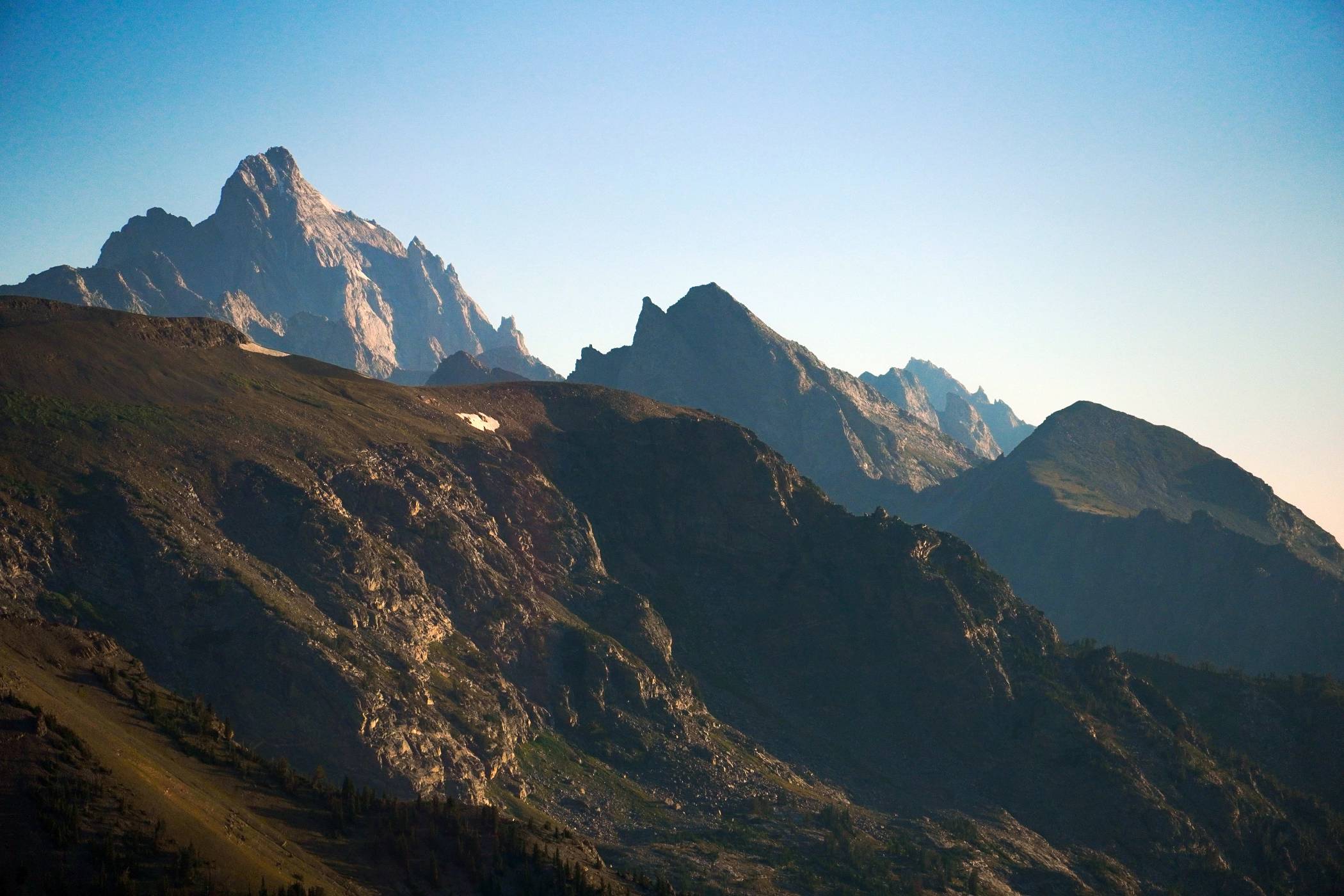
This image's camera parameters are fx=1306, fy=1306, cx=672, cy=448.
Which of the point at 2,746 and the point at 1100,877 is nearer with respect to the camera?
the point at 2,746

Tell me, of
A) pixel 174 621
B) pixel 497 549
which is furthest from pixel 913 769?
pixel 174 621

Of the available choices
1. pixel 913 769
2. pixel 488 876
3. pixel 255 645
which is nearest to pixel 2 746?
pixel 488 876

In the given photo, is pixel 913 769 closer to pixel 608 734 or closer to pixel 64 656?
pixel 608 734

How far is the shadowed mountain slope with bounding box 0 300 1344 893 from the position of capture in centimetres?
13212

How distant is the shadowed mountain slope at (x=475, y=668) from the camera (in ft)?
433

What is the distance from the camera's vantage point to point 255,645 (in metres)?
132

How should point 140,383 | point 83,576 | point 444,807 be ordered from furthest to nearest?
point 140,383 < point 83,576 < point 444,807

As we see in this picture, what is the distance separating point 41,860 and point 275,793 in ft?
86.9

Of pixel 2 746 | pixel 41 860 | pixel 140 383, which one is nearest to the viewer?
pixel 41 860

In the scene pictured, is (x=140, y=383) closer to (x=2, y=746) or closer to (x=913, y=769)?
(x=2, y=746)

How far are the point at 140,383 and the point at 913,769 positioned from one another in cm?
11868

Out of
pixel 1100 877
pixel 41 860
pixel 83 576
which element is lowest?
pixel 41 860

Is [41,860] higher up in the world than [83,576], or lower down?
lower down

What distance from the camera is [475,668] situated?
161375mm
